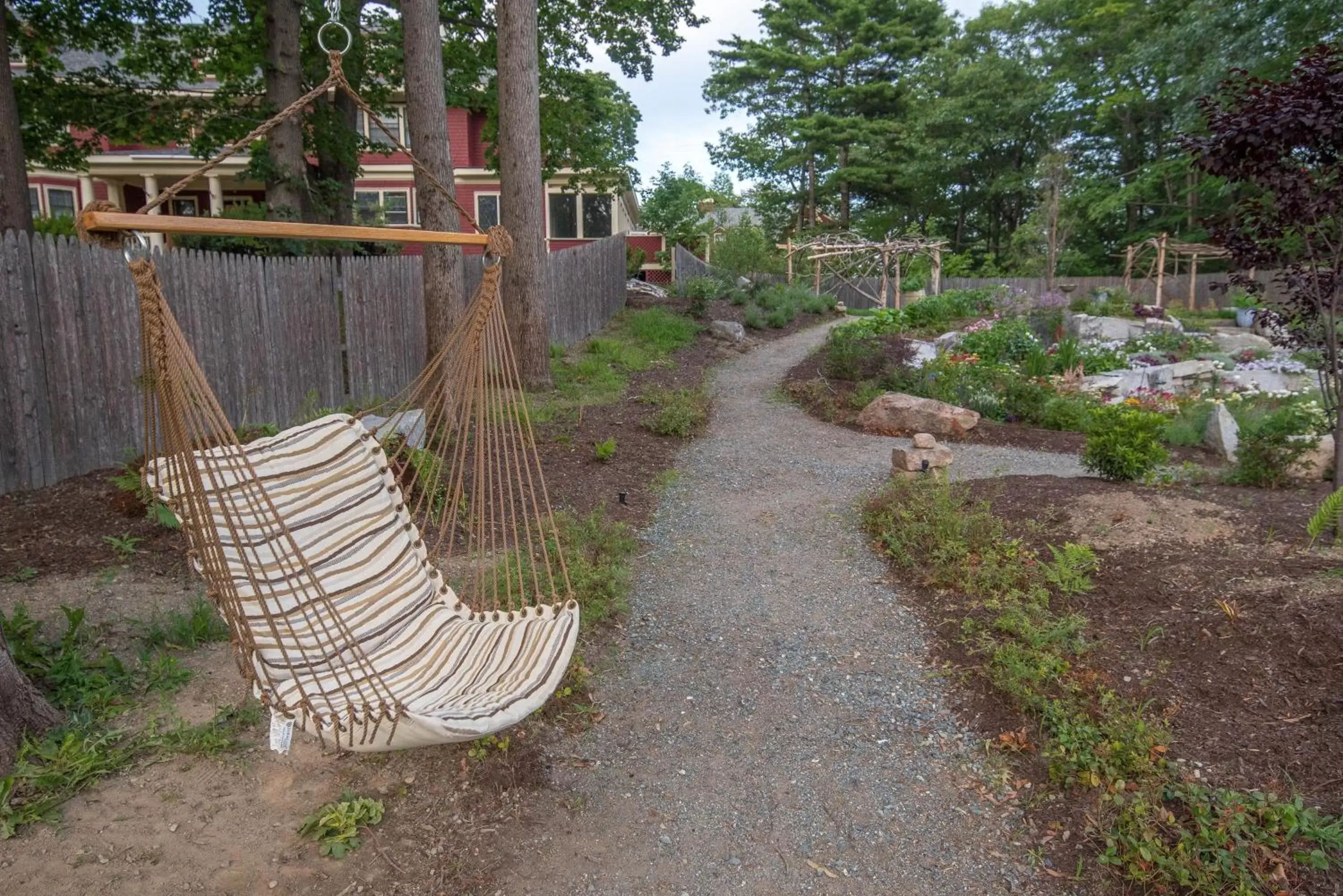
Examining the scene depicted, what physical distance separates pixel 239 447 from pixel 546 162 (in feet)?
36.8

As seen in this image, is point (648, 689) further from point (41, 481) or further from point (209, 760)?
point (41, 481)

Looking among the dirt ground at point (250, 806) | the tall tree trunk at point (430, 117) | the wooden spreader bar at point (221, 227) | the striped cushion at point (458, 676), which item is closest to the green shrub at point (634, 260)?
the tall tree trunk at point (430, 117)

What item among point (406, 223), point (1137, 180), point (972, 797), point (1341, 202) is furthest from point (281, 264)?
point (1137, 180)

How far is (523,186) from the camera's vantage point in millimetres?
8133

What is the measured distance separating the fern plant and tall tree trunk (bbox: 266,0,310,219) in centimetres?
845

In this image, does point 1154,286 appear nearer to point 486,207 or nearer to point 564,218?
point 564,218

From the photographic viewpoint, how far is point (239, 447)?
7.27ft

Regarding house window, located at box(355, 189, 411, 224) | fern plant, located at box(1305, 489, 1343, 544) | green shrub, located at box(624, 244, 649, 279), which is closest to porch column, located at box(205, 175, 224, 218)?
house window, located at box(355, 189, 411, 224)

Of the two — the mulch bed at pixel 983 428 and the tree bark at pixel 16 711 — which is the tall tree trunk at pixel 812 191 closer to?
the mulch bed at pixel 983 428

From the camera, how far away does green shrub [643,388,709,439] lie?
7355 millimetres

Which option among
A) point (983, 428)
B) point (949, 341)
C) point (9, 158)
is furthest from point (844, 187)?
point (9, 158)

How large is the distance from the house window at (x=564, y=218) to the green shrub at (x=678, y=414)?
16.2m

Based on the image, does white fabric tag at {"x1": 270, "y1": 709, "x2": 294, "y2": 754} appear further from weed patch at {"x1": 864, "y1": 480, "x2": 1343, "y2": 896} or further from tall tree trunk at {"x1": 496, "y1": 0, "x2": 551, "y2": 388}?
tall tree trunk at {"x1": 496, "y1": 0, "x2": 551, "y2": 388}

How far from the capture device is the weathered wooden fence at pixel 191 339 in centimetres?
507
